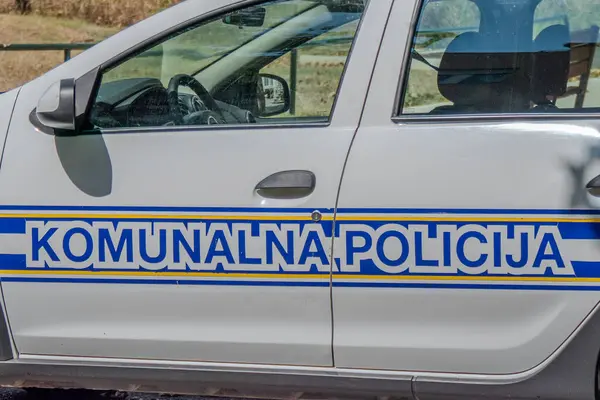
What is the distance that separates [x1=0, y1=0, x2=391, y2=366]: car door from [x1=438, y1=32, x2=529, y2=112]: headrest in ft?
0.87

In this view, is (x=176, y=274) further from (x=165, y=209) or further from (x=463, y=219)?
(x=463, y=219)

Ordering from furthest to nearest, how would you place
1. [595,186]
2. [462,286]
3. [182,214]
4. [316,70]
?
[316,70]
[182,214]
[462,286]
[595,186]

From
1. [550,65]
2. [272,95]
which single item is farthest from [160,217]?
[550,65]

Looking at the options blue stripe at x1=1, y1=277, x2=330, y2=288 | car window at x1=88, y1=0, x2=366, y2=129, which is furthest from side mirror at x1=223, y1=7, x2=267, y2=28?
blue stripe at x1=1, y1=277, x2=330, y2=288

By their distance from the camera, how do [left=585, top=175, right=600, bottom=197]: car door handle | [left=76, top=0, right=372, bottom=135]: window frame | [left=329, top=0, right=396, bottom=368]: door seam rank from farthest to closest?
1. [left=76, top=0, right=372, bottom=135]: window frame
2. [left=329, top=0, right=396, bottom=368]: door seam
3. [left=585, top=175, right=600, bottom=197]: car door handle

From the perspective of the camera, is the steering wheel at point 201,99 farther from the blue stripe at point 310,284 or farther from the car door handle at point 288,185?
the blue stripe at point 310,284

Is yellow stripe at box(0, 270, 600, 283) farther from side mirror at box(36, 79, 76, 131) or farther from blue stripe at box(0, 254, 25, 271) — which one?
side mirror at box(36, 79, 76, 131)

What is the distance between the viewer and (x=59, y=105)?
2.86 m

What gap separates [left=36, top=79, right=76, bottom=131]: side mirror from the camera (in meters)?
2.86

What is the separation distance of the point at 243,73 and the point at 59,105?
67 cm

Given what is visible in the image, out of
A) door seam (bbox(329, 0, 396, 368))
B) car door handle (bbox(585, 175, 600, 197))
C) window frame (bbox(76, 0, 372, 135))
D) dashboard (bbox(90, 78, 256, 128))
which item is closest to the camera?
car door handle (bbox(585, 175, 600, 197))

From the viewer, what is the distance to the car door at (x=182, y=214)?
2.82m

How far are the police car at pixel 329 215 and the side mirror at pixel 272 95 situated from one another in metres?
0.03

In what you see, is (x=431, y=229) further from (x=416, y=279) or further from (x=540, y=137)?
(x=540, y=137)
